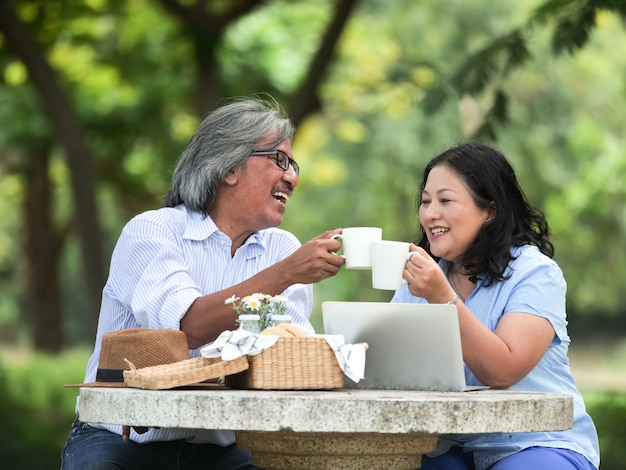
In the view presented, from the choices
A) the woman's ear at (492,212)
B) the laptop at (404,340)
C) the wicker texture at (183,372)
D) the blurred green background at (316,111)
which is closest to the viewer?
the wicker texture at (183,372)

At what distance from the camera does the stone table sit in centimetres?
236

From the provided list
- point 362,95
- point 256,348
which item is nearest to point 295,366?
point 256,348

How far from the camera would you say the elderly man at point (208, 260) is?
3.25 metres

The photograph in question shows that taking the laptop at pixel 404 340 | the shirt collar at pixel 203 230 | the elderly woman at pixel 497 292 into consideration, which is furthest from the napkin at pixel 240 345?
the shirt collar at pixel 203 230

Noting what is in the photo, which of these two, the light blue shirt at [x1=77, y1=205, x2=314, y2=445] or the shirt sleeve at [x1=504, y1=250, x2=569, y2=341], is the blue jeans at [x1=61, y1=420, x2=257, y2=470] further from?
the shirt sleeve at [x1=504, y1=250, x2=569, y2=341]

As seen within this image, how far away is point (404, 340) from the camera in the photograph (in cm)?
288

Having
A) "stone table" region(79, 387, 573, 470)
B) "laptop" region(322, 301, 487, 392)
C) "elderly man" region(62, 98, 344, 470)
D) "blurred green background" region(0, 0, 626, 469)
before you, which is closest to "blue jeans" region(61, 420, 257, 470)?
"elderly man" region(62, 98, 344, 470)

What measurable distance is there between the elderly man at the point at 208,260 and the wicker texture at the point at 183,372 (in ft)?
1.00

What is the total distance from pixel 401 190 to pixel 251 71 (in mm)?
6312

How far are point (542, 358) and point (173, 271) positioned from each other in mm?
1210

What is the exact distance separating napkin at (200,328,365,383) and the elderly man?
414 mm

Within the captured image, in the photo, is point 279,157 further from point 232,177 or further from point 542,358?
point 542,358

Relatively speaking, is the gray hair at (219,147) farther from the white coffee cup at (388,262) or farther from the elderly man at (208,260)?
the white coffee cup at (388,262)

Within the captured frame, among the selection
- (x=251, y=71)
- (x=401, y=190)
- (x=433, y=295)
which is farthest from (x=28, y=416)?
(x=433, y=295)
